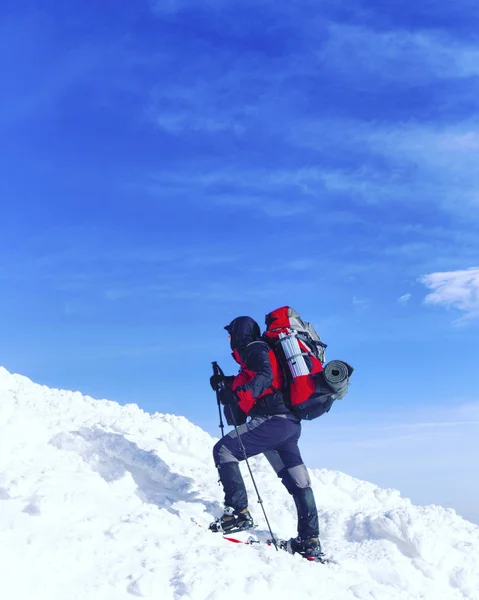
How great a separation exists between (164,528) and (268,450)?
1.88 metres

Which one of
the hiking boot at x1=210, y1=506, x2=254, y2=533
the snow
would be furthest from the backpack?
the snow

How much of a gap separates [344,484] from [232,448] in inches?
183

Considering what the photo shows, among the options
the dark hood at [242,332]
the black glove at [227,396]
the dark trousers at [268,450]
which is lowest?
the dark trousers at [268,450]

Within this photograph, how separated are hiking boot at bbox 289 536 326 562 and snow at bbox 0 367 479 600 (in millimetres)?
398

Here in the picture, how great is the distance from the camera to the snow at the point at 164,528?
20.3ft

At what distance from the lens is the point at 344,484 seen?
475 inches

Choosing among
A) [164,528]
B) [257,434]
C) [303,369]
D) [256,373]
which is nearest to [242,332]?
[256,373]

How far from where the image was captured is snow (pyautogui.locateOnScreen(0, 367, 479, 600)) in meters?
6.19

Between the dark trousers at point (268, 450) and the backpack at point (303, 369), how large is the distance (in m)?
0.36

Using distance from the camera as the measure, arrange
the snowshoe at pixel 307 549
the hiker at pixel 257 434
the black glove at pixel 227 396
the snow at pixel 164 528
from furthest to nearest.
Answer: the black glove at pixel 227 396, the hiker at pixel 257 434, the snowshoe at pixel 307 549, the snow at pixel 164 528

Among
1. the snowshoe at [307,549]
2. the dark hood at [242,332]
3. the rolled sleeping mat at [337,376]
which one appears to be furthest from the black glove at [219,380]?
the snowshoe at [307,549]

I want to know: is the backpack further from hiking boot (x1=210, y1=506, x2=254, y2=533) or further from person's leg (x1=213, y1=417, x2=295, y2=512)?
hiking boot (x1=210, y1=506, x2=254, y2=533)

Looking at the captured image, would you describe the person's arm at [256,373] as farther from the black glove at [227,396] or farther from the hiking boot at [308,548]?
the hiking boot at [308,548]

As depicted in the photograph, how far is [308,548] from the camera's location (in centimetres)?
791
